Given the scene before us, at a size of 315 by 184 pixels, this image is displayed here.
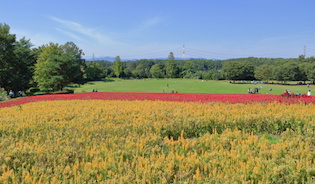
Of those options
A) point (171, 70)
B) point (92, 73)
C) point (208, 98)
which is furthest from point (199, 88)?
point (171, 70)

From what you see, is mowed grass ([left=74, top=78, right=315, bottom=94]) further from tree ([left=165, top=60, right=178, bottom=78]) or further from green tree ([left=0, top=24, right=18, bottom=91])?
tree ([left=165, top=60, right=178, bottom=78])

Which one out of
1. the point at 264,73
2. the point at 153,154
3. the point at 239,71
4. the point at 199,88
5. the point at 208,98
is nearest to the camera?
the point at 153,154

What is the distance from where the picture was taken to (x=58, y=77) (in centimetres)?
3653

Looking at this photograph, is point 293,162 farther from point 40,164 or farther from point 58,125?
Answer: point 58,125

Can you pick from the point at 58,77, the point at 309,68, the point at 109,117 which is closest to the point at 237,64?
the point at 309,68

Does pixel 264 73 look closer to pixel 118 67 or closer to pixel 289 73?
pixel 289 73

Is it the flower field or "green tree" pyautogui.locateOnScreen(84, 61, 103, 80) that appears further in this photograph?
"green tree" pyautogui.locateOnScreen(84, 61, 103, 80)

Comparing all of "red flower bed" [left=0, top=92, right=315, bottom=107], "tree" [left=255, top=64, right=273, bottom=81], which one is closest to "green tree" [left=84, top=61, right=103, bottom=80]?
"tree" [left=255, top=64, right=273, bottom=81]

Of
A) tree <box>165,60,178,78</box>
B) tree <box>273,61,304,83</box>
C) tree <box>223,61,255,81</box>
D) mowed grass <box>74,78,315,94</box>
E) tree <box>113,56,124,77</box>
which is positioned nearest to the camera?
mowed grass <box>74,78,315,94</box>

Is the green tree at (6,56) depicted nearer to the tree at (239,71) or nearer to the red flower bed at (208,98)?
the red flower bed at (208,98)

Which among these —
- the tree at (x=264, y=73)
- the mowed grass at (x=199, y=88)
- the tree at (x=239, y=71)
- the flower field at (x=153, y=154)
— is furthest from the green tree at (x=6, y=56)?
the tree at (x=264, y=73)

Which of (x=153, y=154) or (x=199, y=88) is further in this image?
(x=199, y=88)

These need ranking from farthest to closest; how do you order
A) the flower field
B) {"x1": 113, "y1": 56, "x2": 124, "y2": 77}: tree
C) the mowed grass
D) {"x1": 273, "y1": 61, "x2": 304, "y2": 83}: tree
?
{"x1": 113, "y1": 56, "x2": 124, "y2": 77}: tree → {"x1": 273, "y1": 61, "x2": 304, "y2": 83}: tree → the mowed grass → the flower field

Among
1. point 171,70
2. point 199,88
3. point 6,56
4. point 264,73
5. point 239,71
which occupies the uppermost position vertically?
point 171,70
